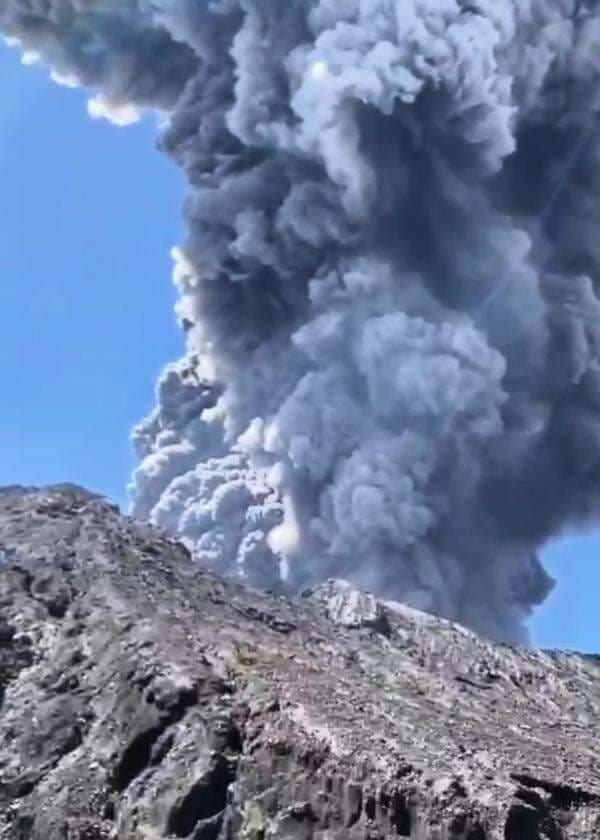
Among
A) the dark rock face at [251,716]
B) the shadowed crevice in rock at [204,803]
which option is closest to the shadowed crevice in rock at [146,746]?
the dark rock face at [251,716]

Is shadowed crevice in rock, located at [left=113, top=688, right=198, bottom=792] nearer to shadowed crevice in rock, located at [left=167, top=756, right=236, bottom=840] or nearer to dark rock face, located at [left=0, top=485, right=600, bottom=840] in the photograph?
dark rock face, located at [left=0, top=485, right=600, bottom=840]

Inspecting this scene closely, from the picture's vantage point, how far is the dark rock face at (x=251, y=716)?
9375mm

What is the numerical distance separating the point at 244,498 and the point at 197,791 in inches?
821

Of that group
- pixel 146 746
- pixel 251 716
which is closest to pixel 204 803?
pixel 251 716

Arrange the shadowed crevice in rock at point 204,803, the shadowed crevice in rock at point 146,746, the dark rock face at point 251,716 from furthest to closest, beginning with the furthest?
the shadowed crevice in rock at point 146,746
the shadowed crevice in rock at point 204,803
the dark rock face at point 251,716

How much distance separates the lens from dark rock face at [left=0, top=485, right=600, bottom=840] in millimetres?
9375

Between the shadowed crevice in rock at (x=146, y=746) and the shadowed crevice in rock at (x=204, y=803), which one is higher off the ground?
the shadowed crevice in rock at (x=146, y=746)

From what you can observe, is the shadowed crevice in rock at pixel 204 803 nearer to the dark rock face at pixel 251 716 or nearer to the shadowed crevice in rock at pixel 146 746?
the dark rock face at pixel 251 716

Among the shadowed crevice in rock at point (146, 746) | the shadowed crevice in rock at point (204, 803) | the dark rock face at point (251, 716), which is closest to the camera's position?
the dark rock face at point (251, 716)

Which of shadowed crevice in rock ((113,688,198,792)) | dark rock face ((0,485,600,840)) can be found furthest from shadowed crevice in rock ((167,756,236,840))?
shadowed crevice in rock ((113,688,198,792))

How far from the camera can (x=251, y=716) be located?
11.0m

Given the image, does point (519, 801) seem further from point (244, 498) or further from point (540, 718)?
point (244, 498)

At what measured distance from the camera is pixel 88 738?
11953mm

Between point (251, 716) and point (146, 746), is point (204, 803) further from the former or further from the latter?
point (146, 746)
